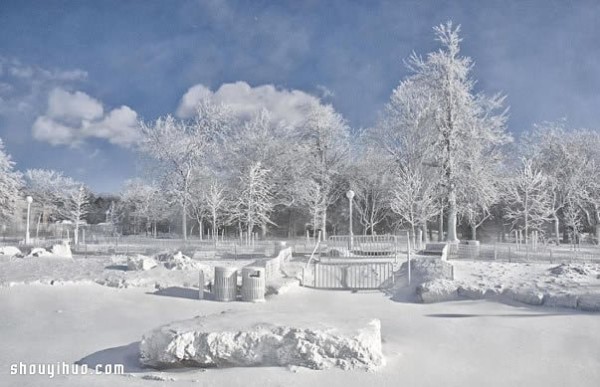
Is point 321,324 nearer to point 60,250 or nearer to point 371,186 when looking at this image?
point 60,250

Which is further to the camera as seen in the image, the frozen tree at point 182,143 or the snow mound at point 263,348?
the frozen tree at point 182,143

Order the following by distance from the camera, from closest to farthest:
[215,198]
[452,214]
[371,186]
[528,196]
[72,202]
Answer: [452,214]
[528,196]
[215,198]
[371,186]
[72,202]

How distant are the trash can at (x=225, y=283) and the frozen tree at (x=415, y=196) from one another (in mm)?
21139

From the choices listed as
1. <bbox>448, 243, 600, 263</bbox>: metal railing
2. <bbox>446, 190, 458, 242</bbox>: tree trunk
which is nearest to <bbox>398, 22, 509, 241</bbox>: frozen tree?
<bbox>446, 190, 458, 242</bbox>: tree trunk

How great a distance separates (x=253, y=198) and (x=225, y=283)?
26.6m

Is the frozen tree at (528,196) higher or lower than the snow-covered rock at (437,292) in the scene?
higher

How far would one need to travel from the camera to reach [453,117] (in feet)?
106

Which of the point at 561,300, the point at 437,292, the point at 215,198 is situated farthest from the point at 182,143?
the point at 561,300

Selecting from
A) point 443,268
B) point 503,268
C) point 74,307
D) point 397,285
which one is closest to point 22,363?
point 74,307

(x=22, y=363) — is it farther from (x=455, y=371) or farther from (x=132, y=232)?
(x=132, y=232)

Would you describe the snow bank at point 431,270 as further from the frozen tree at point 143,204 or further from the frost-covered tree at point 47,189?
the frost-covered tree at point 47,189

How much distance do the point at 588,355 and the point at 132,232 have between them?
60970mm

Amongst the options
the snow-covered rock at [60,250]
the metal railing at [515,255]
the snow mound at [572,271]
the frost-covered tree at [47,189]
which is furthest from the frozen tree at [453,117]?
the frost-covered tree at [47,189]

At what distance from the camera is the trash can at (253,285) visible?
43.1ft
